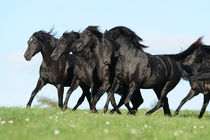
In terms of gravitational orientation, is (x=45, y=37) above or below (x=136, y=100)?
above

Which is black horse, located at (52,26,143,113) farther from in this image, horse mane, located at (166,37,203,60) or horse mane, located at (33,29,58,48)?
horse mane, located at (166,37,203,60)

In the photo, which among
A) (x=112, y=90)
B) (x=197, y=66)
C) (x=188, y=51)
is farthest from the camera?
(x=197, y=66)

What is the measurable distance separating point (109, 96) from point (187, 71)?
421 centimetres

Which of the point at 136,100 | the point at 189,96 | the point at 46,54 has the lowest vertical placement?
the point at 189,96

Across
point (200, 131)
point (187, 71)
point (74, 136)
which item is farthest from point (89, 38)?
point (74, 136)

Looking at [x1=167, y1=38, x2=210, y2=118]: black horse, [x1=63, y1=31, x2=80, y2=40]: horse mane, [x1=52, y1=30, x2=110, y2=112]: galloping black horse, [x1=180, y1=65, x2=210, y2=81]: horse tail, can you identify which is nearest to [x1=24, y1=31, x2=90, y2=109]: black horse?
[x1=63, y1=31, x2=80, y2=40]: horse mane

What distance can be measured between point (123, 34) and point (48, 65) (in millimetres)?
3374

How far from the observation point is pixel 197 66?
1496 cm

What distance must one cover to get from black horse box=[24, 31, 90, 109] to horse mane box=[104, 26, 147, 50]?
2.52 meters

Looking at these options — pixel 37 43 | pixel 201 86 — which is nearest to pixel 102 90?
pixel 37 43

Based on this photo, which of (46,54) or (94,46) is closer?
(94,46)

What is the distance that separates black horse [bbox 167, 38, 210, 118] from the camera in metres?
14.2

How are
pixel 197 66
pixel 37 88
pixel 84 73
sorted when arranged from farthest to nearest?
1. pixel 197 66
2. pixel 37 88
3. pixel 84 73

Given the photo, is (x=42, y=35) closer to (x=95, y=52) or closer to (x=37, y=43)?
(x=37, y=43)
